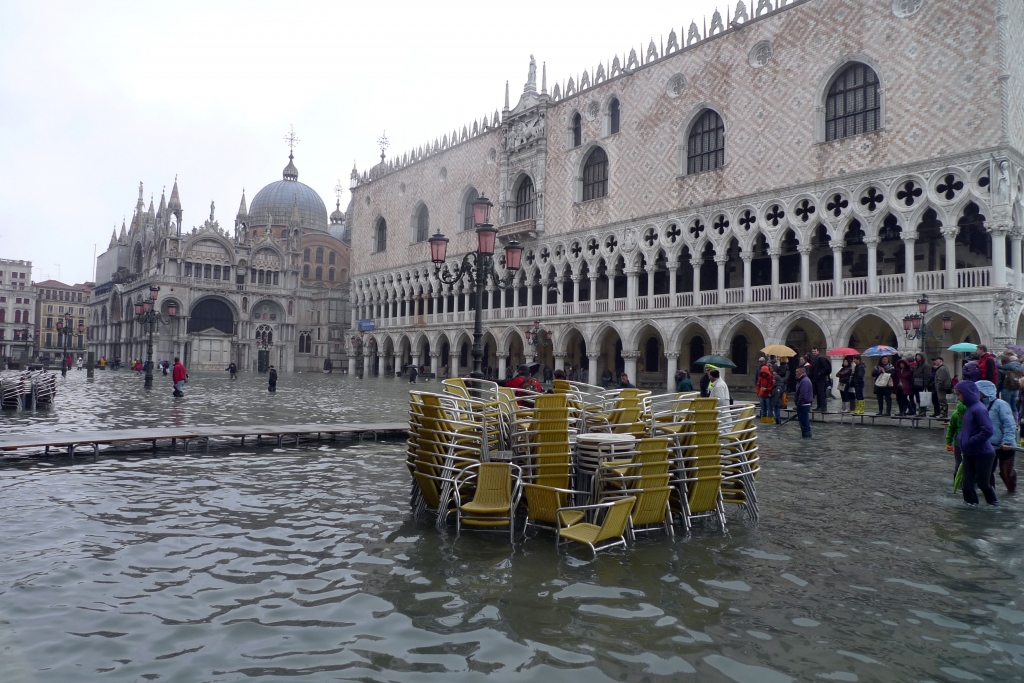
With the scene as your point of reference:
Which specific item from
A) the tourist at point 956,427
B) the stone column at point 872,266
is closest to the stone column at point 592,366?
the stone column at point 872,266

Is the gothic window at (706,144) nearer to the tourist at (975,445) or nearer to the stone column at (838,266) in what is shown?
the stone column at (838,266)

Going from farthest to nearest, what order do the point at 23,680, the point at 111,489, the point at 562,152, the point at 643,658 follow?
the point at 562,152, the point at 111,489, the point at 643,658, the point at 23,680

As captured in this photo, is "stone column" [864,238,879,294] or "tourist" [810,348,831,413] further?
"stone column" [864,238,879,294]

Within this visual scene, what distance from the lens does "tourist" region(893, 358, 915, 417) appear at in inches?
611

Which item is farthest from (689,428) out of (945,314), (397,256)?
(397,256)

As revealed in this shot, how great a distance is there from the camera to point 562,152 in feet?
111

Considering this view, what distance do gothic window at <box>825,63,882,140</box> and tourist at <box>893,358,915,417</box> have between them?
1048cm

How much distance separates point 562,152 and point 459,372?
625 inches

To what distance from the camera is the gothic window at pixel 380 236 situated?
49.0 metres

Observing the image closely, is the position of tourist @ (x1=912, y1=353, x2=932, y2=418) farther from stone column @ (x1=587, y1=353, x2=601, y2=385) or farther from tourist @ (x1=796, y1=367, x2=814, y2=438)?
stone column @ (x1=587, y1=353, x2=601, y2=385)

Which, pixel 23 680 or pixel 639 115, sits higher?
pixel 639 115

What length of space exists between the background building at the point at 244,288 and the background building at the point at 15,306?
69.8 feet

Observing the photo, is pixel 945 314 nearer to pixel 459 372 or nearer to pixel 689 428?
pixel 689 428

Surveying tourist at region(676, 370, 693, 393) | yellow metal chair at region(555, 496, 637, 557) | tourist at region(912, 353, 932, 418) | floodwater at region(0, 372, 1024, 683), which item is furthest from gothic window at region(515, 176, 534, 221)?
yellow metal chair at region(555, 496, 637, 557)
